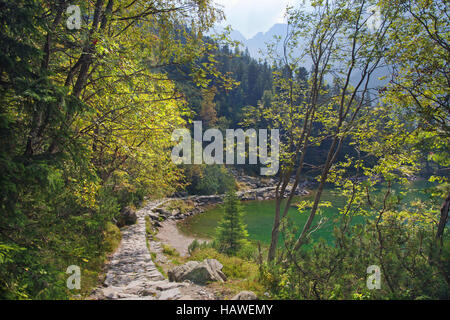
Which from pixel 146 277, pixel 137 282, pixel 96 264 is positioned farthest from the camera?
pixel 96 264

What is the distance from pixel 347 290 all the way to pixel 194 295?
3241mm

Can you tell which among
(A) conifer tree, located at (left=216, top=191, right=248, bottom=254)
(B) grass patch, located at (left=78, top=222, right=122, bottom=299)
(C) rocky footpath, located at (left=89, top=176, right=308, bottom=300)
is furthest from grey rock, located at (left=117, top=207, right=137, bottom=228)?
(A) conifer tree, located at (left=216, top=191, right=248, bottom=254)

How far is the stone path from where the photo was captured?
5.28 meters

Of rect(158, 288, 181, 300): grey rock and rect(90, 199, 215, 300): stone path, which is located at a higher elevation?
rect(158, 288, 181, 300): grey rock

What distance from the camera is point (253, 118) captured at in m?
7.55

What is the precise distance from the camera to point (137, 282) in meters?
6.52

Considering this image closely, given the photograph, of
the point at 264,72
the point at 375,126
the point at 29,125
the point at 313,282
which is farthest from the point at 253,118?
the point at 264,72

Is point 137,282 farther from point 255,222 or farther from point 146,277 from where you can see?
point 255,222

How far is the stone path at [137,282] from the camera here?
17.3 ft

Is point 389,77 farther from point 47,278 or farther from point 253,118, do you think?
point 47,278

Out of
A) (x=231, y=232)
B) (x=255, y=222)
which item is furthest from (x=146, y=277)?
(x=255, y=222)

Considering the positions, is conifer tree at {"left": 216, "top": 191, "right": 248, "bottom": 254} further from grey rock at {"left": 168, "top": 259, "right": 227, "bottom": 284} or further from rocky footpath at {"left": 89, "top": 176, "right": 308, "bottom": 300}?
grey rock at {"left": 168, "top": 259, "right": 227, "bottom": 284}

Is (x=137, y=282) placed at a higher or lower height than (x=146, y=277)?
higher

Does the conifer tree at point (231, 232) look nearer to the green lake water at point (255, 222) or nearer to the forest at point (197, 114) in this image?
the green lake water at point (255, 222)
